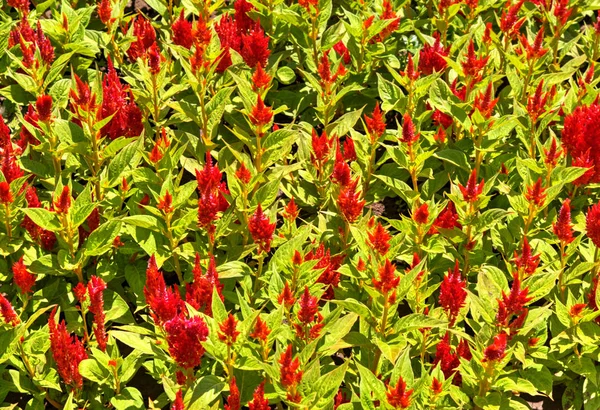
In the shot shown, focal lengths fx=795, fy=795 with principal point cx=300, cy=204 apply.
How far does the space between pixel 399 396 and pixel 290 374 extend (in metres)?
0.49

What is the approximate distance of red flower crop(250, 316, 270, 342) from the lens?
3.72 meters

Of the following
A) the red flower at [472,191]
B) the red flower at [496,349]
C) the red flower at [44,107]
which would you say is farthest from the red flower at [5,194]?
the red flower at [496,349]

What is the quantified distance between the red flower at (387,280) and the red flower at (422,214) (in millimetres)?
629

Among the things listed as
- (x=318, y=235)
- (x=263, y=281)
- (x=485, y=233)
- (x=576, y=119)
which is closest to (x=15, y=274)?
(x=263, y=281)

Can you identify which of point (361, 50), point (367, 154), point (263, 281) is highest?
point (361, 50)

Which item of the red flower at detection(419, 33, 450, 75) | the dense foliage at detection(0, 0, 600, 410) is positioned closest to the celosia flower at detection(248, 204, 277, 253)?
the dense foliage at detection(0, 0, 600, 410)

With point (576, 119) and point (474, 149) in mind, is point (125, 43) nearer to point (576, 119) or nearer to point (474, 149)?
point (474, 149)

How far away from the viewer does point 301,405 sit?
3.60 m

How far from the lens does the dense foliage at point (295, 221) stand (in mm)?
3926

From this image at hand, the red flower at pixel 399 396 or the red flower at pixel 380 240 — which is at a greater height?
the red flower at pixel 380 240

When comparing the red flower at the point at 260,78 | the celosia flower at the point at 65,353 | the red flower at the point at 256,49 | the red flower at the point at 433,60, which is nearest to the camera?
the celosia flower at the point at 65,353

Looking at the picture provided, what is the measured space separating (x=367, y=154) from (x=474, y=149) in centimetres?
70

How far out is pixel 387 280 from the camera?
3.71 m

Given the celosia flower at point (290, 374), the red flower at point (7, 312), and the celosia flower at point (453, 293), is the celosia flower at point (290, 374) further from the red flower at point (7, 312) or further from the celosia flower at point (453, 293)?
the red flower at point (7, 312)
